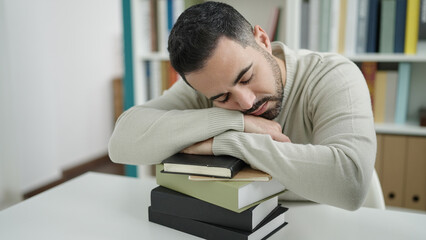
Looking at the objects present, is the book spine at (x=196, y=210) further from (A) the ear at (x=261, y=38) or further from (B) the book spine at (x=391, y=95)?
(B) the book spine at (x=391, y=95)

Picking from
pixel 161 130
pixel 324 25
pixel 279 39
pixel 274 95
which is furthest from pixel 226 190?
pixel 324 25

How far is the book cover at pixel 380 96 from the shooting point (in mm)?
1797

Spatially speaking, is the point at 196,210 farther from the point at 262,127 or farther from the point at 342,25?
the point at 342,25

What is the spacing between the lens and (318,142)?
88cm

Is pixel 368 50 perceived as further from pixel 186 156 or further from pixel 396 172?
pixel 186 156

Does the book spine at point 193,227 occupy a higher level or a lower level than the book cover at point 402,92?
lower

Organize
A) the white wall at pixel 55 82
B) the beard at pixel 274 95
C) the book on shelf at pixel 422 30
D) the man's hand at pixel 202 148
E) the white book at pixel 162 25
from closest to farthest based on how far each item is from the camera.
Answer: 1. the man's hand at pixel 202 148
2. the beard at pixel 274 95
3. the book on shelf at pixel 422 30
4. the white book at pixel 162 25
5. the white wall at pixel 55 82

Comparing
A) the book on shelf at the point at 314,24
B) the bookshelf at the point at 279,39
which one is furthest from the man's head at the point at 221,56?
the book on shelf at the point at 314,24

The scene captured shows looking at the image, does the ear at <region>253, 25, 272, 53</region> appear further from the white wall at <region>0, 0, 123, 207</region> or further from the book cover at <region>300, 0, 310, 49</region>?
the white wall at <region>0, 0, 123, 207</region>

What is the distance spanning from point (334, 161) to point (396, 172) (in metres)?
1.22

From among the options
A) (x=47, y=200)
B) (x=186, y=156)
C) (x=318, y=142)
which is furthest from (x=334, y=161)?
(x=47, y=200)

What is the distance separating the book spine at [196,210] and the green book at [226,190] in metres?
0.01

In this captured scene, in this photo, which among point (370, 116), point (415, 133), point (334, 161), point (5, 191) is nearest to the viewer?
point (334, 161)

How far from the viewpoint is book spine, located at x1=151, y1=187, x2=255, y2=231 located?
719 millimetres
